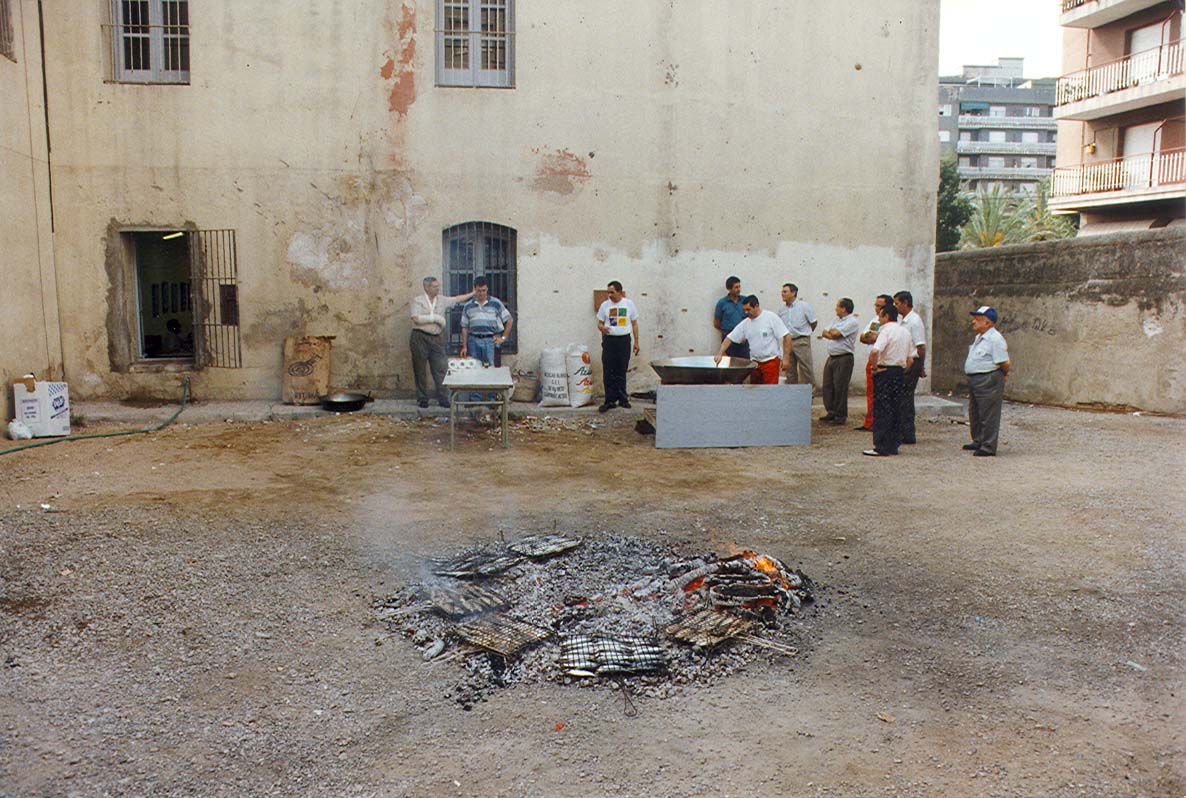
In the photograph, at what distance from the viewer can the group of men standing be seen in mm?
8812

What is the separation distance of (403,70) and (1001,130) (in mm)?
65897

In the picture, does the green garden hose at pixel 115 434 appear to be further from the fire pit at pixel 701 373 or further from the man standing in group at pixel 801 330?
the man standing in group at pixel 801 330


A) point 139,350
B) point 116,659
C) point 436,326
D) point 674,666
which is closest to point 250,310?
point 139,350

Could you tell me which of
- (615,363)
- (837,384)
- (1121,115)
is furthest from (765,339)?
(1121,115)

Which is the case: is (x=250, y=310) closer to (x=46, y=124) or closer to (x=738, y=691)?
(x=46, y=124)

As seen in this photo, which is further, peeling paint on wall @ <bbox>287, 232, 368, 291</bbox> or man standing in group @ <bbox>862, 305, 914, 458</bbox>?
peeling paint on wall @ <bbox>287, 232, 368, 291</bbox>

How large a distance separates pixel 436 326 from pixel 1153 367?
9.66 m

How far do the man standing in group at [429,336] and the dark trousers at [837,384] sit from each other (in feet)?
15.9

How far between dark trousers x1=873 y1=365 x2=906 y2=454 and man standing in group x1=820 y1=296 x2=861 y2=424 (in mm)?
1759

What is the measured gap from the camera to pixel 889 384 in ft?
29.2

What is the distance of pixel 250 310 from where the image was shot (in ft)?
38.5

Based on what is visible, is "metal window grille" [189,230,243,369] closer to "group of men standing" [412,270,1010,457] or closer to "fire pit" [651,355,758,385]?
"group of men standing" [412,270,1010,457]

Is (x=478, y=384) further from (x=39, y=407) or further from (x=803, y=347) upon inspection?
(x=803, y=347)

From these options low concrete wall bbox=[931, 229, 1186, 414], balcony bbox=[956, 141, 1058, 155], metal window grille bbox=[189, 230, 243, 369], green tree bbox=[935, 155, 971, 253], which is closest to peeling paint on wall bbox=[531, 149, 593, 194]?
metal window grille bbox=[189, 230, 243, 369]
